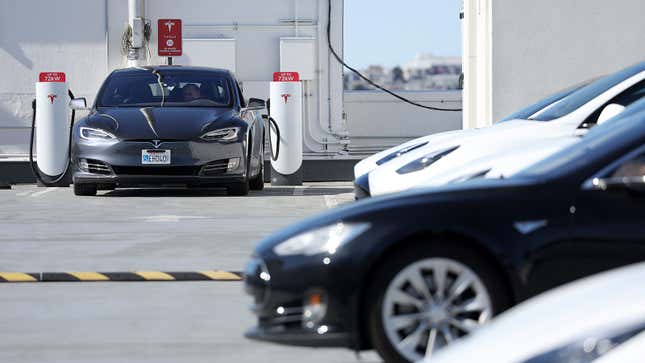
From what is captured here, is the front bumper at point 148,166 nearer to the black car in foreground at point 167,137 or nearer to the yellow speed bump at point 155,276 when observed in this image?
the black car in foreground at point 167,137

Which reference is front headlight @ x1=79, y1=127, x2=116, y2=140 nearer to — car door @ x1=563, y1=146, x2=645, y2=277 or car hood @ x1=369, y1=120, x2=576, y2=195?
car hood @ x1=369, y1=120, x2=576, y2=195

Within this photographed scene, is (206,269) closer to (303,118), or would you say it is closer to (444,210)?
(444,210)

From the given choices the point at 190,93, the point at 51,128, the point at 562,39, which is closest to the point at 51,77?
the point at 51,128

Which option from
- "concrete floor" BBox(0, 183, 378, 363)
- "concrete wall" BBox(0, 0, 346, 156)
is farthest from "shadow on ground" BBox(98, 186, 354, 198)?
"concrete wall" BBox(0, 0, 346, 156)

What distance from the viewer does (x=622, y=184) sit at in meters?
5.93

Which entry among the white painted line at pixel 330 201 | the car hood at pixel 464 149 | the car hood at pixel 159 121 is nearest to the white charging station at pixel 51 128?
the car hood at pixel 159 121

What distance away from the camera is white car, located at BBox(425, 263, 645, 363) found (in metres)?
2.89

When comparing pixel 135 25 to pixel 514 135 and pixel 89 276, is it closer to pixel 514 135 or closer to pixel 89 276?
pixel 514 135

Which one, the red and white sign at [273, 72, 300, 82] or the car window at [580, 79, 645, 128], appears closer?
the car window at [580, 79, 645, 128]

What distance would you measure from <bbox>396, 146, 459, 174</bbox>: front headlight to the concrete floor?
126 centimetres

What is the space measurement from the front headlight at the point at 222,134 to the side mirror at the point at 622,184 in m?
9.98

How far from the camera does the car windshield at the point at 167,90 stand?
16656 mm

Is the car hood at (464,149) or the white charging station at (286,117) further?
the white charging station at (286,117)

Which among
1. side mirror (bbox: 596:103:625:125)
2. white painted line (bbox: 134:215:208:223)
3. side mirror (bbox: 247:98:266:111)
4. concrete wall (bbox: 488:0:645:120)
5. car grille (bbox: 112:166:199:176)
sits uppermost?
concrete wall (bbox: 488:0:645:120)
